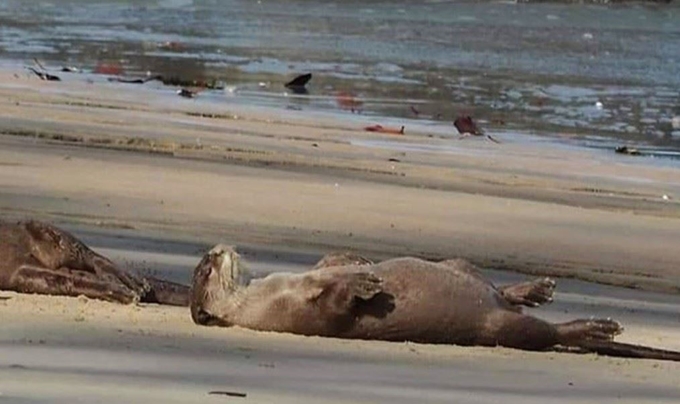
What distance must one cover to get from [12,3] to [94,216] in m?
41.9

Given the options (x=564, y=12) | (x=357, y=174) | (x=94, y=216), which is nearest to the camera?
Answer: (x=94, y=216)

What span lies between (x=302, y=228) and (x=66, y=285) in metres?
3.50

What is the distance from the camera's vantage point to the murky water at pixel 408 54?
76.6 feet

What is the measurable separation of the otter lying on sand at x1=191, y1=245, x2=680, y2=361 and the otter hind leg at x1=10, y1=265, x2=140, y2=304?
0.49 m

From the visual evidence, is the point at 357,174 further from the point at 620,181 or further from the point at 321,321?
the point at 321,321

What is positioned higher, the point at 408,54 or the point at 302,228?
the point at 408,54

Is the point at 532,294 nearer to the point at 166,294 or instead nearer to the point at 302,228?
the point at 166,294

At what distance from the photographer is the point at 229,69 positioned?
29.1 meters

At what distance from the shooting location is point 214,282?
251 inches

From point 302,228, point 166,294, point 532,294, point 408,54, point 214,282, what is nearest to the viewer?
point 214,282

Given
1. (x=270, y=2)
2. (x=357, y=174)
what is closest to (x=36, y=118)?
(x=357, y=174)

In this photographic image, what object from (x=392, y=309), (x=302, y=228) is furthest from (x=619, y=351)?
(x=302, y=228)

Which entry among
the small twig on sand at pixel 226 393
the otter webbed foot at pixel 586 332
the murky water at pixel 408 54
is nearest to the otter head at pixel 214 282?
the otter webbed foot at pixel 586 332

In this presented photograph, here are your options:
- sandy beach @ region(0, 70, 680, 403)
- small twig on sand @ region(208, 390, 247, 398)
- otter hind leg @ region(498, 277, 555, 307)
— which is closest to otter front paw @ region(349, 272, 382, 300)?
sandy beach @ region(0, 70, 680, 403)
